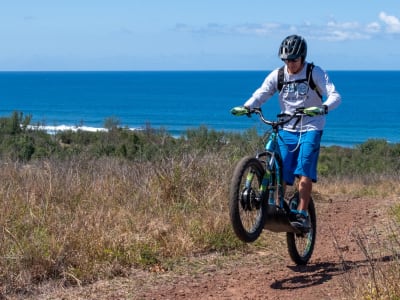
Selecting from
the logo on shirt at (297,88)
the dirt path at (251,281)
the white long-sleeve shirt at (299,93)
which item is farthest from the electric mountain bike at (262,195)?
the dirt path at (251,281)

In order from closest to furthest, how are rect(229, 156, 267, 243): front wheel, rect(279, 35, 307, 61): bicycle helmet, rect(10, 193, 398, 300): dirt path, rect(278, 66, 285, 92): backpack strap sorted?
rect(10, 193, 398, 300): dirt path
rect(229, 156, 267, 243): front wheel
rect(279, 35, 307, 61): bicycle helmet
rect(278, 66, 285, 92): backpack strap

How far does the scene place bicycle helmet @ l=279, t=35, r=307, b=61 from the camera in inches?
245

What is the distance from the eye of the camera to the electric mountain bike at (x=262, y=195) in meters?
5.81

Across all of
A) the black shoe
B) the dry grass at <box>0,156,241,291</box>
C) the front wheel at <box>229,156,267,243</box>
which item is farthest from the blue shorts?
the dry grass at <box>0,156,241,291</box>

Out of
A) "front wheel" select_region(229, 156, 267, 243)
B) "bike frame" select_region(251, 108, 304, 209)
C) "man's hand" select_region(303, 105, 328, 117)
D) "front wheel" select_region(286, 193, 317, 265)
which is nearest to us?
"front wheel" select_region(229, 156, 267, 243)

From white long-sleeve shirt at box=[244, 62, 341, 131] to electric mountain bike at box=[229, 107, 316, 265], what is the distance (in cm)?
10

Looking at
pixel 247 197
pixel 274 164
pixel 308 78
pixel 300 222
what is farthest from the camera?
pixel 300 222

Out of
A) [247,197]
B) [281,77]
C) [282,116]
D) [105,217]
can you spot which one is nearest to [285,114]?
[282,116]

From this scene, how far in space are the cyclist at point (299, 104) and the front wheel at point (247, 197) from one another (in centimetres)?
49

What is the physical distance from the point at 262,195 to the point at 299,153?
66cm

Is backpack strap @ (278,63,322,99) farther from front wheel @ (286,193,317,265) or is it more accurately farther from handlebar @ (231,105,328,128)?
front wheel @ (286,193,317,265)

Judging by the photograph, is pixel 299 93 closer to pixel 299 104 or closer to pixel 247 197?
pixel 299 104

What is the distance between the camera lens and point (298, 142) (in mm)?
6449

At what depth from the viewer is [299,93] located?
21.1 ft
